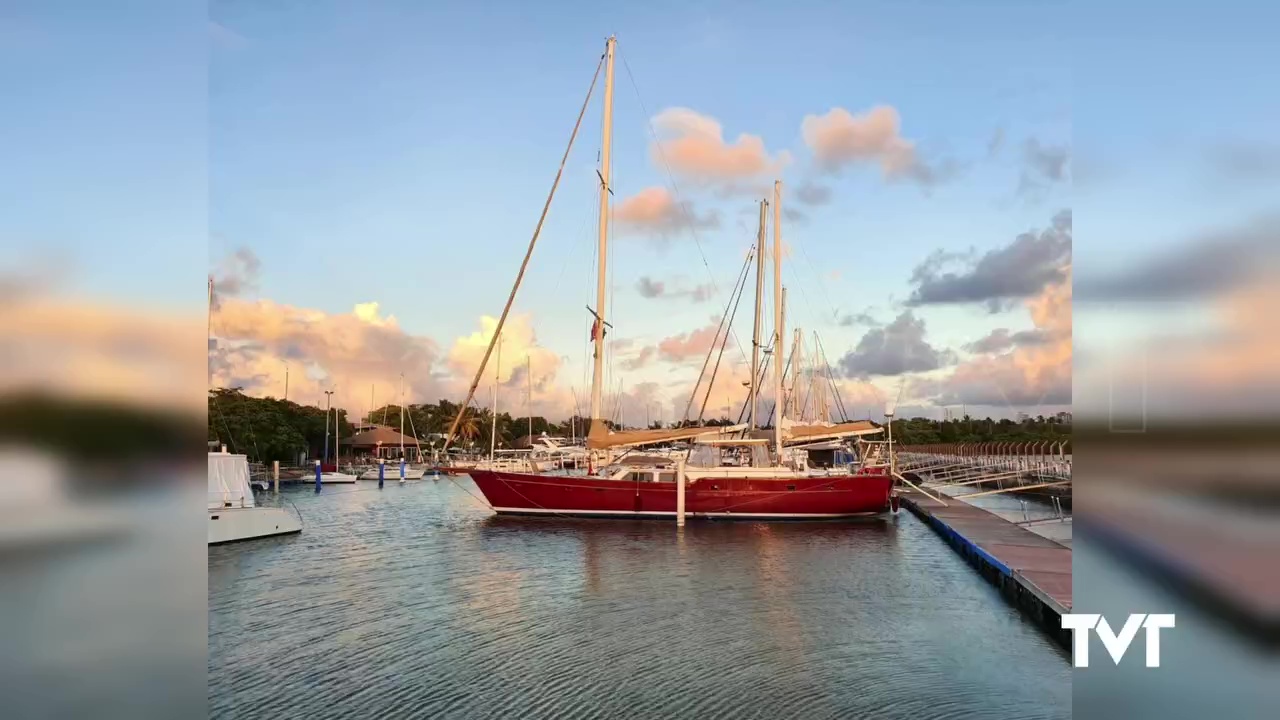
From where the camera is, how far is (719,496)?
127 ft

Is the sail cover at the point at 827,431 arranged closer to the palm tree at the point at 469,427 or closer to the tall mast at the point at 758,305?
the tall mast at the point at 758,305

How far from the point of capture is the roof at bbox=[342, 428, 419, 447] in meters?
114

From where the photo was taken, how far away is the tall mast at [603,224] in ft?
120

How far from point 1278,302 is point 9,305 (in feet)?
36.3

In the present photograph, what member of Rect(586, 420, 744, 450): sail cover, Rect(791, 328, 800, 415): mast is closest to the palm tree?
Rect(791, 328, 800, 415): mast

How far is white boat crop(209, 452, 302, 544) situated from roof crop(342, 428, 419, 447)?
80.3m

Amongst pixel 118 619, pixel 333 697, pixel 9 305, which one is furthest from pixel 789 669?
pixel 9 305

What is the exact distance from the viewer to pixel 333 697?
1267cm

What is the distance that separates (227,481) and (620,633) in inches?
846

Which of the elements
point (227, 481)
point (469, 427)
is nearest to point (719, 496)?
point (227, 481)

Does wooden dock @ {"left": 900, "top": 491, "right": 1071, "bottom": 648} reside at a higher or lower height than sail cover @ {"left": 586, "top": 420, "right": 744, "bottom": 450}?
lower

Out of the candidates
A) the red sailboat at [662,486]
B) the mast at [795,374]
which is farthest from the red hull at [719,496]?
the mast at [795,374]

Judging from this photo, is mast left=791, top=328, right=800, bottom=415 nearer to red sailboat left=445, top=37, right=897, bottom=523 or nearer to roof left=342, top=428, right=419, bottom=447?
red sailboat left=445, top=37, right=897, bottom=523

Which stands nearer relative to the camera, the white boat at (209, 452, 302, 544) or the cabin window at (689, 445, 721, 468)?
the white boat at (209, 452, 302, 544)
